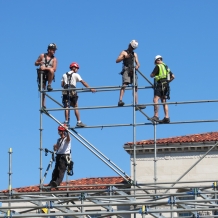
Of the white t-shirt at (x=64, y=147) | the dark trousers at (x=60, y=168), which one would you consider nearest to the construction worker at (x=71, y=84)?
the white t-shirt at (x=64, y=147)

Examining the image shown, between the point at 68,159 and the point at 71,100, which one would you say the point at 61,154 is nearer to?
the point at 68,159

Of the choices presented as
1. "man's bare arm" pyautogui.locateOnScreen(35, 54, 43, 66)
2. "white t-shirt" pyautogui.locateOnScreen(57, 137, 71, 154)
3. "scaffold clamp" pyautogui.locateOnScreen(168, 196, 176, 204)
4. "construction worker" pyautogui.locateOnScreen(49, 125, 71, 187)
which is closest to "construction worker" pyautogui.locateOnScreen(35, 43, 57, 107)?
"man's bare arm" pyautogui.locateOnScreen(35, 54, 43, 66)

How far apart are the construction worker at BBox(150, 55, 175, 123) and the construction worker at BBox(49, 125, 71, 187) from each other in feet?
7.61

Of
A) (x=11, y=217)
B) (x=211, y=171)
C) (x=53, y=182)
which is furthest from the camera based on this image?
(x=211, y=171)

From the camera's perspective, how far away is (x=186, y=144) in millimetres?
51750

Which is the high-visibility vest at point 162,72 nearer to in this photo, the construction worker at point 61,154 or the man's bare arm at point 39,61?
the construction worker at point 61,154

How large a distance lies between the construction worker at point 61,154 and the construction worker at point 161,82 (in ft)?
7.61

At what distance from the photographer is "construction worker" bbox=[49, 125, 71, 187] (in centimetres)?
2694

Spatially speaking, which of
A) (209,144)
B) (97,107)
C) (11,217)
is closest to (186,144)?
(209,144)

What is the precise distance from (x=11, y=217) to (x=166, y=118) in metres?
5.58

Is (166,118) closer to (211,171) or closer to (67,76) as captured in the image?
(67,76)

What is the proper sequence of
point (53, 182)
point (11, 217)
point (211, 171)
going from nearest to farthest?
point (11, 217) < point (53, 182) < point (211, 171)

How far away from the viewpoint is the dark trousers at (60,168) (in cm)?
2695

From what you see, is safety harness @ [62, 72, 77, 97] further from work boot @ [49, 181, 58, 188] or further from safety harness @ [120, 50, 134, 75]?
work boot @ [49, 181, 58, 188]
